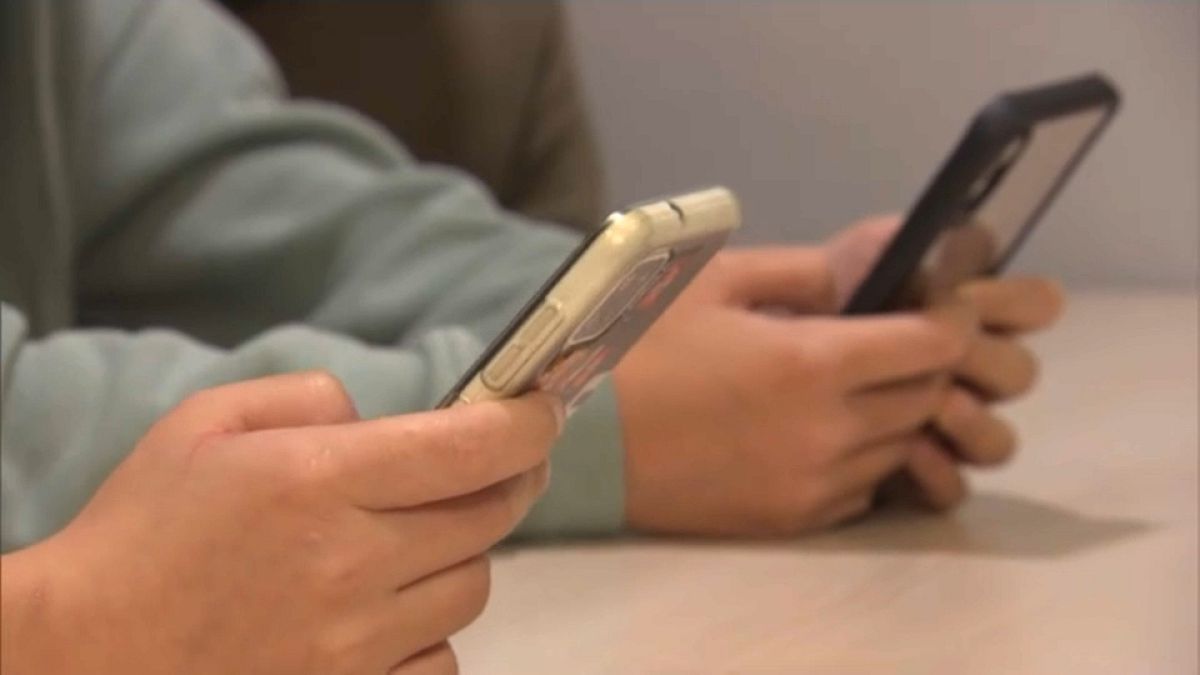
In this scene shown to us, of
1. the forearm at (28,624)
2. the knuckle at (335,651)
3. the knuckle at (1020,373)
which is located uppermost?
the forearm at (28,624)

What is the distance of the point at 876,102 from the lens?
3.12 ft

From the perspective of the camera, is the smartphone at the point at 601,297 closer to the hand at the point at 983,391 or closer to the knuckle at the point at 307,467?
the knuckle at the point at 307,467

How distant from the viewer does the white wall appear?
87cm

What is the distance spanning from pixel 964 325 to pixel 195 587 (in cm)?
28

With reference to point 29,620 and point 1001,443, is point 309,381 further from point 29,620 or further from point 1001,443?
point 1001,443

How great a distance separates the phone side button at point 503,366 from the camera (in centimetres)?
29

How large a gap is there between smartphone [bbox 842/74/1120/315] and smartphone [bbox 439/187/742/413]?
5.9 inches

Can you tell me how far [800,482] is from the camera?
462mm

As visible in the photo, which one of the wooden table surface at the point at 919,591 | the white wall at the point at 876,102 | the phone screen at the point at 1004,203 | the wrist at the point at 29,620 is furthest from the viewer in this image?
the white wall at the point at 876,102

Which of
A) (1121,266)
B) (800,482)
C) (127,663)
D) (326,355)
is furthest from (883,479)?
(1121,266)

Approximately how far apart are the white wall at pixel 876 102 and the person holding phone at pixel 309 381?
388 millimetres

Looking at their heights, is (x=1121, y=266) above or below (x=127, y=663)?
below

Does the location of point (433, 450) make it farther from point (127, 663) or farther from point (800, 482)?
point (800, 482)

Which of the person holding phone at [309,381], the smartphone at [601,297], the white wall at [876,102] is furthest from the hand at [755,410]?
the white wall at [876,102]
